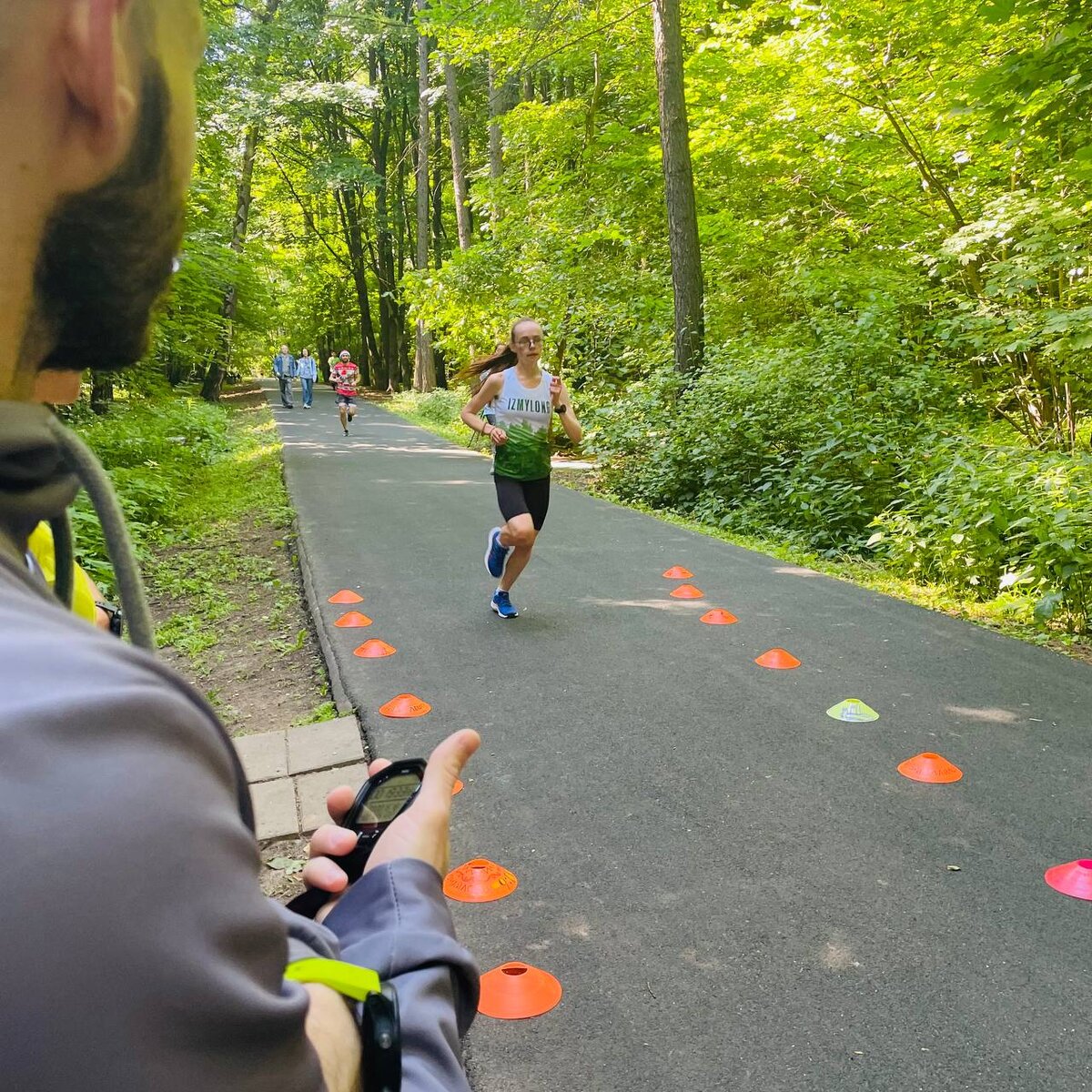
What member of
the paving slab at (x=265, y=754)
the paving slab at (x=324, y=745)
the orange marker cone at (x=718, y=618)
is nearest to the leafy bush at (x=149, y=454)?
the paving slab at (x=265, y=754)

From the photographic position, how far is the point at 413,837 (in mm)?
1151

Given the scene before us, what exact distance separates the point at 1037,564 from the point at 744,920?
15.0 ft

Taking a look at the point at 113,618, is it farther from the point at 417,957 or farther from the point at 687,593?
the point at 687,593

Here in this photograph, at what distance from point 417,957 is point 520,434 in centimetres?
574

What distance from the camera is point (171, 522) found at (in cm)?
1020

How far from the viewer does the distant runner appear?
6523mm

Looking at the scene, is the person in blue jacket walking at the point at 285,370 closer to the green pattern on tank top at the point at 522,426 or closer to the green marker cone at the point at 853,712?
the green pattern on tank top at the point at 522,426

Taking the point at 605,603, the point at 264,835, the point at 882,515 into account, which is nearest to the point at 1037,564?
the point at 882,515

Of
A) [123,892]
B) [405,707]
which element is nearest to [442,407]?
[405,707]

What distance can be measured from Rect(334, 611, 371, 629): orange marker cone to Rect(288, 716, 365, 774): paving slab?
1.67m

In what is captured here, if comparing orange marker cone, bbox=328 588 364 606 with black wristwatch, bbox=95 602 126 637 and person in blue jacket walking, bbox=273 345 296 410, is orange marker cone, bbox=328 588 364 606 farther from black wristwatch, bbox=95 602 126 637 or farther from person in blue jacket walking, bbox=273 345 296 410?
person in blue jacket walking, bbox=273 345 296 410

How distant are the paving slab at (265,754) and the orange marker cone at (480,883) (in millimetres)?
1175

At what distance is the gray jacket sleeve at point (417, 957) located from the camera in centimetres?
93

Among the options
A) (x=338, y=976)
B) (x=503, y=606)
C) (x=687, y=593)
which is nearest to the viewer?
(x=338, y=976)
